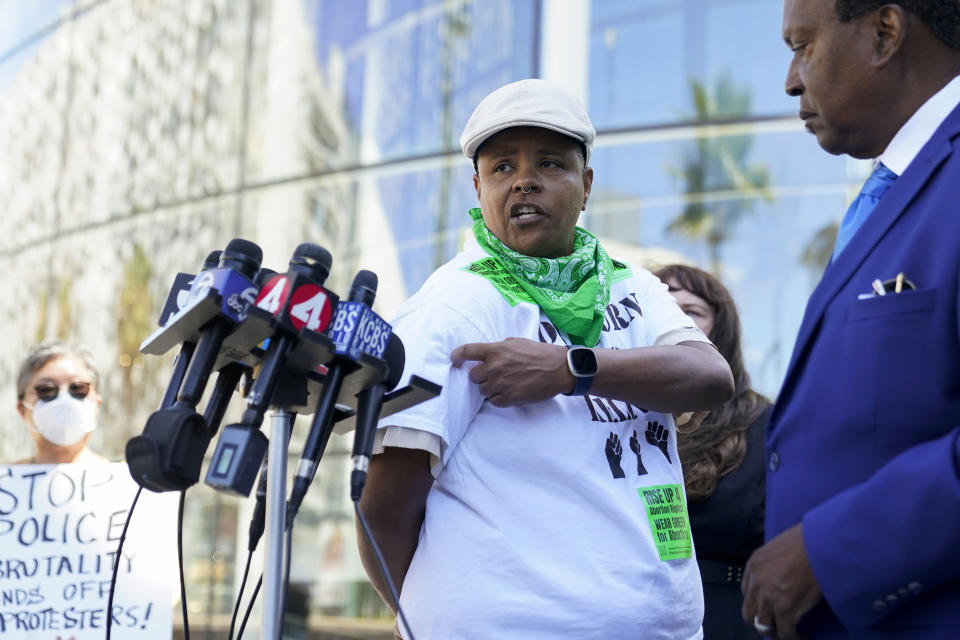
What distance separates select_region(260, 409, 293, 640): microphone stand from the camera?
5.79 ft

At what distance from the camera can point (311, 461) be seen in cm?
183

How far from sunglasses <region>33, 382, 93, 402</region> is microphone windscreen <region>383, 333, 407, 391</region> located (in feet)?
9.32

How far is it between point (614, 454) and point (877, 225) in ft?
2.57

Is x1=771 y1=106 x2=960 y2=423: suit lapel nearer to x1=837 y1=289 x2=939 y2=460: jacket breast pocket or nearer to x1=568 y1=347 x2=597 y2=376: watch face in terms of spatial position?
x1=837 y1=289 x2=939 y2=460: jacket breast pocket

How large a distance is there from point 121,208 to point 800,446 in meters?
10.7

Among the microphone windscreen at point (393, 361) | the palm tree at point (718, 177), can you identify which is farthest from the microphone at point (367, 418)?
the palm tree at point (718, 177)

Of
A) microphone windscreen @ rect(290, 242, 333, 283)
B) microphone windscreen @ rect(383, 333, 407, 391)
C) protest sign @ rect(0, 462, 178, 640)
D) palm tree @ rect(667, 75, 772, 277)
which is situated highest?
palm tree @ rect(667, 75, 772, 277)

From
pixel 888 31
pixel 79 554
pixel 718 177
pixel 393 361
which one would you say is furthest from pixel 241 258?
pixel 718 177

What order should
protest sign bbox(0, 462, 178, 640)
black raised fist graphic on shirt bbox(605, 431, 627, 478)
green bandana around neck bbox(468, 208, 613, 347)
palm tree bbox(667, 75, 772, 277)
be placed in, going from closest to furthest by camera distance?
black raised fist graphic on shirt bbox(605, 431, 627, 478), green bandana around neck bbox(468, 208, 613, 347), protest sign bbox(0, 462, 178, 640), palm tree bbox(667, 75, 772, 277)

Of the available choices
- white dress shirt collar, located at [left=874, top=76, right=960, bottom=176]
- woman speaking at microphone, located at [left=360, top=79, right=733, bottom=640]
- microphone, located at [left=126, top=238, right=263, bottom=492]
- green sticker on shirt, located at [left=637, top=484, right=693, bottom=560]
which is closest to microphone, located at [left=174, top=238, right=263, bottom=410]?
microphone, located at [left=126, top=238, right=263, bottom=492]

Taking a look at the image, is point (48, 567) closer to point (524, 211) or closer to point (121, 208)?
point (524, 211)

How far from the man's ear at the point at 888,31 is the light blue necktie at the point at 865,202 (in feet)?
0.62

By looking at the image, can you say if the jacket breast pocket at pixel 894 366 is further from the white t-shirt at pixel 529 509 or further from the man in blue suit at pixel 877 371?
the white t-shirt at pixel 529 509

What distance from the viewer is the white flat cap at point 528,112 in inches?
101
